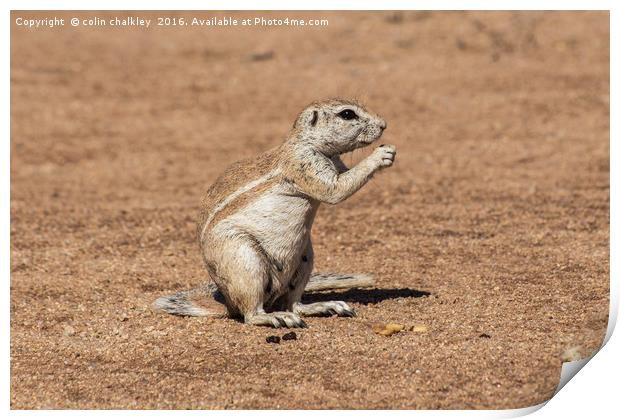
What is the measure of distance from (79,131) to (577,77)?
7.18 metres

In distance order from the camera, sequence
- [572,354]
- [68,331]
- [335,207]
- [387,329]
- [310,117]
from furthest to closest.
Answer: [335,207] → [68,331] → [310,117] → [387,329] → [572,354]

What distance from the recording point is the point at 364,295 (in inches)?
287

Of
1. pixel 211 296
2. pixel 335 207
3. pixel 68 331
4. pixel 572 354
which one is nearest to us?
pixel 572 354

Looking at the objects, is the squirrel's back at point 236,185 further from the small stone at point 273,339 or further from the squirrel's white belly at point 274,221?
the small stone at point 273,339

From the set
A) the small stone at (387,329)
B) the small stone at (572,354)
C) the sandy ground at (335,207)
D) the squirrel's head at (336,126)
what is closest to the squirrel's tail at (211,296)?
the sandy ground at (335,207)

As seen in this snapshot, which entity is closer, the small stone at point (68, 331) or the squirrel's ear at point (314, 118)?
the squirrel's ear at point (314, 118)

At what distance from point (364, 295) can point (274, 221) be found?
1160mm

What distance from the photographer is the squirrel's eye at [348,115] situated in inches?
261

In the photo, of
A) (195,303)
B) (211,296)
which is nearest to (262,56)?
(211,296)

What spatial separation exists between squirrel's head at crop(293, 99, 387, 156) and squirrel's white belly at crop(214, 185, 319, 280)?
1.29 ft

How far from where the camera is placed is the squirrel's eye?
6629 millimetres

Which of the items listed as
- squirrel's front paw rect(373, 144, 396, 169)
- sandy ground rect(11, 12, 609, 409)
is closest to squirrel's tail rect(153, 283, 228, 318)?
sandy ground rect(11, 12, 609, 409)

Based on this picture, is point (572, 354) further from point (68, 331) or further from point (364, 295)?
point (68, 331)

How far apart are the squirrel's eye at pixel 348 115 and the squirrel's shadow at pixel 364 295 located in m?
1.30
